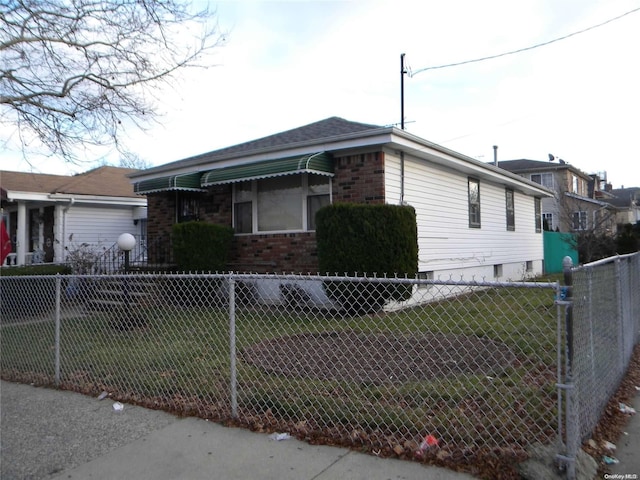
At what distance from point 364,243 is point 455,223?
4.63 m

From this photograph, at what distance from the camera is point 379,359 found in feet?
17.6

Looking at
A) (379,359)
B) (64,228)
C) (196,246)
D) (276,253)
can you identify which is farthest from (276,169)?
(64,228)

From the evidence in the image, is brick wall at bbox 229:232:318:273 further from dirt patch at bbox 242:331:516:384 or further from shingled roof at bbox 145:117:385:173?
dirt patch at bbox 242:331:516:384

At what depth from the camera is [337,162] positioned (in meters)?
9.55

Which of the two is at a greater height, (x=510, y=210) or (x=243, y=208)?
(x=510, y=210)

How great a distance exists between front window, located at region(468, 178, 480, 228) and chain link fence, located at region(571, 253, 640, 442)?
7.05 meters

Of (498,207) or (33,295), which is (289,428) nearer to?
(33,295)

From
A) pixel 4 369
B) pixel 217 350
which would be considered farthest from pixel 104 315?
pixel 217 350

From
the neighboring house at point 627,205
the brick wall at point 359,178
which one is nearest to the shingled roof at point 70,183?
the brick wall at point 359,178

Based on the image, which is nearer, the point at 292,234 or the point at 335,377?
the point at 335,377

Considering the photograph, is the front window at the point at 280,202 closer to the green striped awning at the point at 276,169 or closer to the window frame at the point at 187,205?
the green striped awning at the point at 276,169

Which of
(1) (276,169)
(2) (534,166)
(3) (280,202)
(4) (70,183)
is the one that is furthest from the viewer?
(2) (534,166)

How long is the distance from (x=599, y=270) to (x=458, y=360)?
1751mm

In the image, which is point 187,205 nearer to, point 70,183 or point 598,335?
point 70,183
